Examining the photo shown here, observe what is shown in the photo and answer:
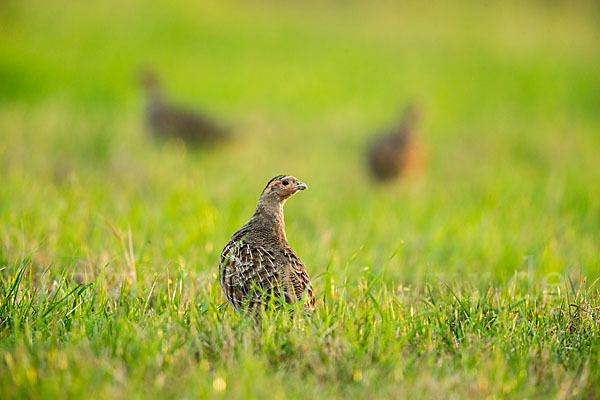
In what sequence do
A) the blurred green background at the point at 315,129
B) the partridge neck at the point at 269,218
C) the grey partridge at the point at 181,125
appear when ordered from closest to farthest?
1. the partridge neck at the point at 269,218
2. the blurred green background at the point at 315,129
3. the grey partridge at the point at 181,125

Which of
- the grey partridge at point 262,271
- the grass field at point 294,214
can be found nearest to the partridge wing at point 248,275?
the grey partridge at point 262,271

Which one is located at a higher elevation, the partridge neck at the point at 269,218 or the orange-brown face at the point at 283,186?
the orange-brown face at the point at 283,186

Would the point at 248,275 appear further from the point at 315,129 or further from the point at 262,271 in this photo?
the point at 315,129

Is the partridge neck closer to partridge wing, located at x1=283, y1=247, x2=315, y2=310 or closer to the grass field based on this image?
partridge wing, located at x1=283, y1=247, x2=315, y2=310

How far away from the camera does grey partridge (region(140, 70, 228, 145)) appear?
32.0 feet

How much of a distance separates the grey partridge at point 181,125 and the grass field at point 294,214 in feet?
0.96

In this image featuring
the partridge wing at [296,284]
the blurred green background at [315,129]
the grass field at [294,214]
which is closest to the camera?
the grass field at [294,214]

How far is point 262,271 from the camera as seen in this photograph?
11.4ft

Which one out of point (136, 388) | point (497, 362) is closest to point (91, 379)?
A: point (136, 388)

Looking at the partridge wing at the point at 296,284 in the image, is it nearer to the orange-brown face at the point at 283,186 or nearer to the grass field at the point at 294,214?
the grass field at the point at 294,214

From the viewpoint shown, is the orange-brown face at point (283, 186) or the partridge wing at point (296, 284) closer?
the partridge wing at point (296, 284)

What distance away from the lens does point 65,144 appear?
8398mm

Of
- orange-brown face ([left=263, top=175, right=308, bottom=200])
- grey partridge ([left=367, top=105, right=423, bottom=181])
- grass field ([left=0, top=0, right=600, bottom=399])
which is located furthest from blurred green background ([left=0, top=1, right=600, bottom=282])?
orange-brown face ([left=263, top=175, right=308, bottom=200])

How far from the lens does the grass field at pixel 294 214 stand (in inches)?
111
